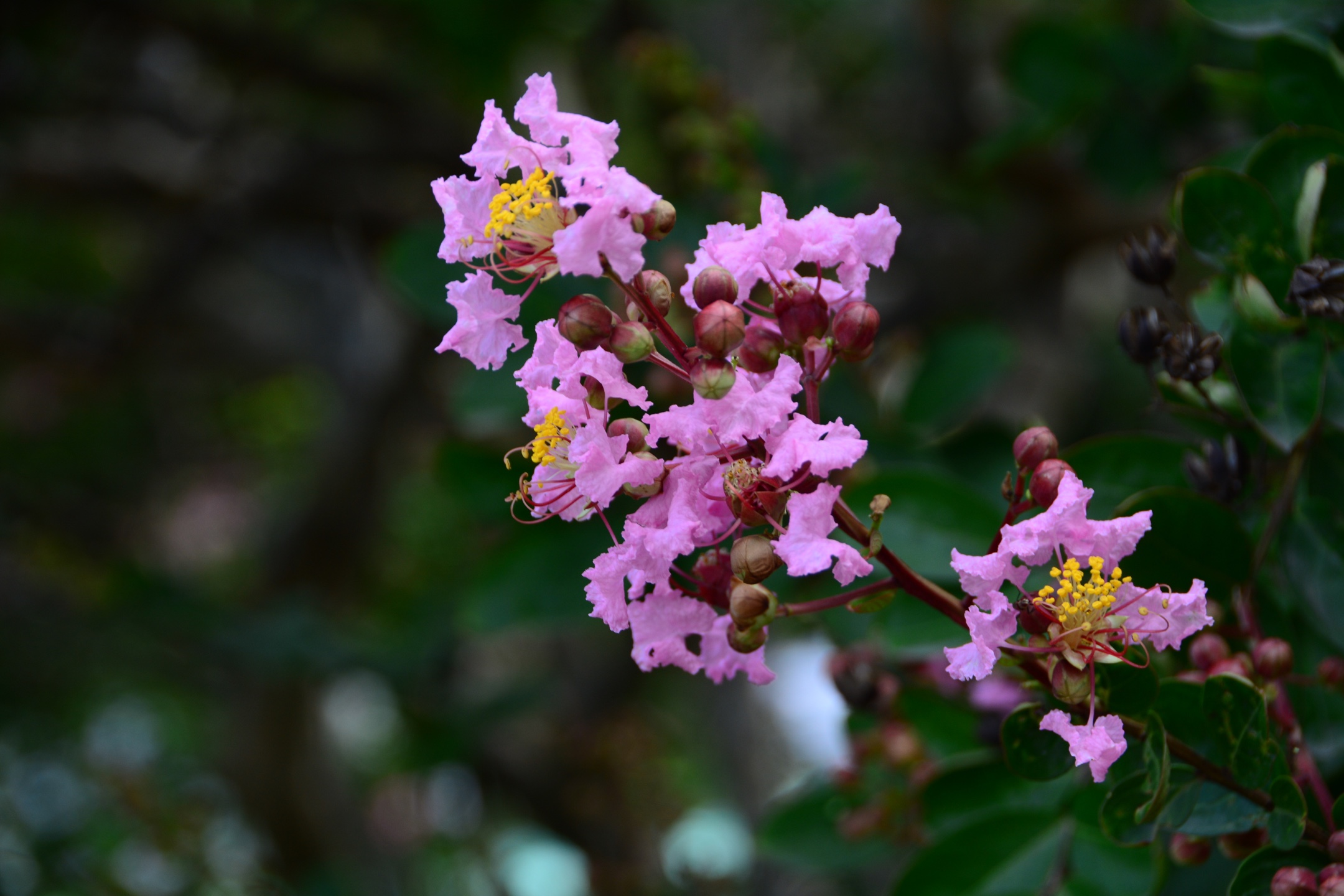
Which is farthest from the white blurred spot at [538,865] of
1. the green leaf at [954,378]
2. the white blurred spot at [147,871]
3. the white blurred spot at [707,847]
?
the green leaf at [954,378]

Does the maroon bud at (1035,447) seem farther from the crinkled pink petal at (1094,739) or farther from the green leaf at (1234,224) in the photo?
the green leaf at (1234,224)

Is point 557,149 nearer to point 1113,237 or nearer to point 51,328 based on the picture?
point 1113,237

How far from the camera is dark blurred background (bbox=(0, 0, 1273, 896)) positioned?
1.78 meters

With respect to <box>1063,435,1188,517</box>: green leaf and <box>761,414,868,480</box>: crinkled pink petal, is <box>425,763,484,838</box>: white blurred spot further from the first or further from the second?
<box>761,414,868,480</box>: crinkled pink petal

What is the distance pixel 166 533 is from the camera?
5863 millimetres

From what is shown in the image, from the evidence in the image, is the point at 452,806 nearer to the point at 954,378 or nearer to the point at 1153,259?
the point at 954,378

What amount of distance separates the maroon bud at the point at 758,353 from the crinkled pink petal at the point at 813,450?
0.16 ft

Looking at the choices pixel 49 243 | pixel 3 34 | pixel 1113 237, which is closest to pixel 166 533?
pixel 49 243

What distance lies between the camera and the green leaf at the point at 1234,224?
963 mm

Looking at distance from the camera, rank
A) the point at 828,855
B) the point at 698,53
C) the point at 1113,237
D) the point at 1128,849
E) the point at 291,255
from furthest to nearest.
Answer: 1. the point at 291,255
2. the point at 698,53
3. the point at 1113,237
4. the point at 828,855
5. the point at 1128,849

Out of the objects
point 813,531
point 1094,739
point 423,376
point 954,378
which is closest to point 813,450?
point 813,531

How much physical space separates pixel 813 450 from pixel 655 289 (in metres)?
0.17

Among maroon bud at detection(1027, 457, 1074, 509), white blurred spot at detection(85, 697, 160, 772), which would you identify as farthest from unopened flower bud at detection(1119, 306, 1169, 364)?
white blurred spot at detection(85, 697, 160, 772)

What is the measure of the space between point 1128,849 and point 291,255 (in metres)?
4.50
